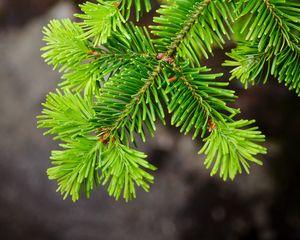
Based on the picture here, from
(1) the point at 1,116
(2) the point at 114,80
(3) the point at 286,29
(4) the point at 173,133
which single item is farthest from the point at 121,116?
(1) the point at 1,116

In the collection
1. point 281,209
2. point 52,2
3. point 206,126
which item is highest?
point 52,2

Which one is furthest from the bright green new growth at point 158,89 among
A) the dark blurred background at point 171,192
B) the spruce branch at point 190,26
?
the dark blurred background at point 171,192

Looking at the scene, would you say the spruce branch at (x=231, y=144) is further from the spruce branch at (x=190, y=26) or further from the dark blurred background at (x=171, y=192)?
the dark blurred background at (x=171, y=192)

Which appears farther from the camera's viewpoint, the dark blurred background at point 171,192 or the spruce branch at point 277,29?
the dark blurred background at point 171,192

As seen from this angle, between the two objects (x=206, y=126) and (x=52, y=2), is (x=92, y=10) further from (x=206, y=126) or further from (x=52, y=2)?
(x=52, y=2)

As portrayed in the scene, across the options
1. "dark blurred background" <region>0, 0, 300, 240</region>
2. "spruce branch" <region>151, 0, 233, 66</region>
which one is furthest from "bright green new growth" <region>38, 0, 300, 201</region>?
"dark blurred background" <region>0, 0, 300, 240</region>

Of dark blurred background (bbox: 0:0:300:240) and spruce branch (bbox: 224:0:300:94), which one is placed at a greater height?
spruce branch (bbox: 224:0:300:94)

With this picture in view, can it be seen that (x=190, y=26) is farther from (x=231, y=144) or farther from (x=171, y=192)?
(x=171, y=192)

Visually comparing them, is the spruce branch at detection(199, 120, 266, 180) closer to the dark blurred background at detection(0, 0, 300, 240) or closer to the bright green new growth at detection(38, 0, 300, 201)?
→ the bright green new growth at detection(38, 0, 300, 201)
